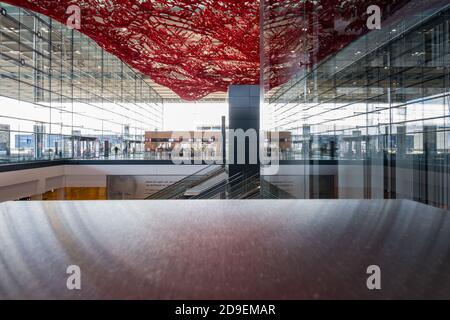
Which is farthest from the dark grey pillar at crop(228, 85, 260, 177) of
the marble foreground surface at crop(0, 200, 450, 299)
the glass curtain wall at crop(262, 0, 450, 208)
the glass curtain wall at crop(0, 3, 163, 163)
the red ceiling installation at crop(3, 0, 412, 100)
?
the marble foreground surface at crop(0, 200, 450, 299)

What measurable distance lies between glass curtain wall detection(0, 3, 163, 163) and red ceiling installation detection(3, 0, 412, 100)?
6.94 metres

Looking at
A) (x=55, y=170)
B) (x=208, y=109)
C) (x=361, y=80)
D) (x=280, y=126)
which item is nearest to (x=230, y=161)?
(x=361, y=80)

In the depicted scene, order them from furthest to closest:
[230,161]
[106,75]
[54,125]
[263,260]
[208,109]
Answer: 1. [208,109]
2. [106,75]
3. [54,125]
4. [230,161]
5. [263,260]

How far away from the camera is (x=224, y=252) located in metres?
0.92

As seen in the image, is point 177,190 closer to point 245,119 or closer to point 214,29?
point 245,119

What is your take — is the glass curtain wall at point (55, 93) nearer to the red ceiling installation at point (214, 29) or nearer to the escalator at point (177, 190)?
the escalator at point (177, 190)

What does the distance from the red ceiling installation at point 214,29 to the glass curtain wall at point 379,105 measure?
0.17m

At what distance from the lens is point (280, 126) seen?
31.7 m

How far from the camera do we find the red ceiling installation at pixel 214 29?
8195 mm

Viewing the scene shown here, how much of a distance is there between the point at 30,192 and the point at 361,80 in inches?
687

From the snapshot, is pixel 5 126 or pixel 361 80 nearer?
pixel 5 126

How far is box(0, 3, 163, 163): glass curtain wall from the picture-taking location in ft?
50.7

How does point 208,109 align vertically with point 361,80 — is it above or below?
above
